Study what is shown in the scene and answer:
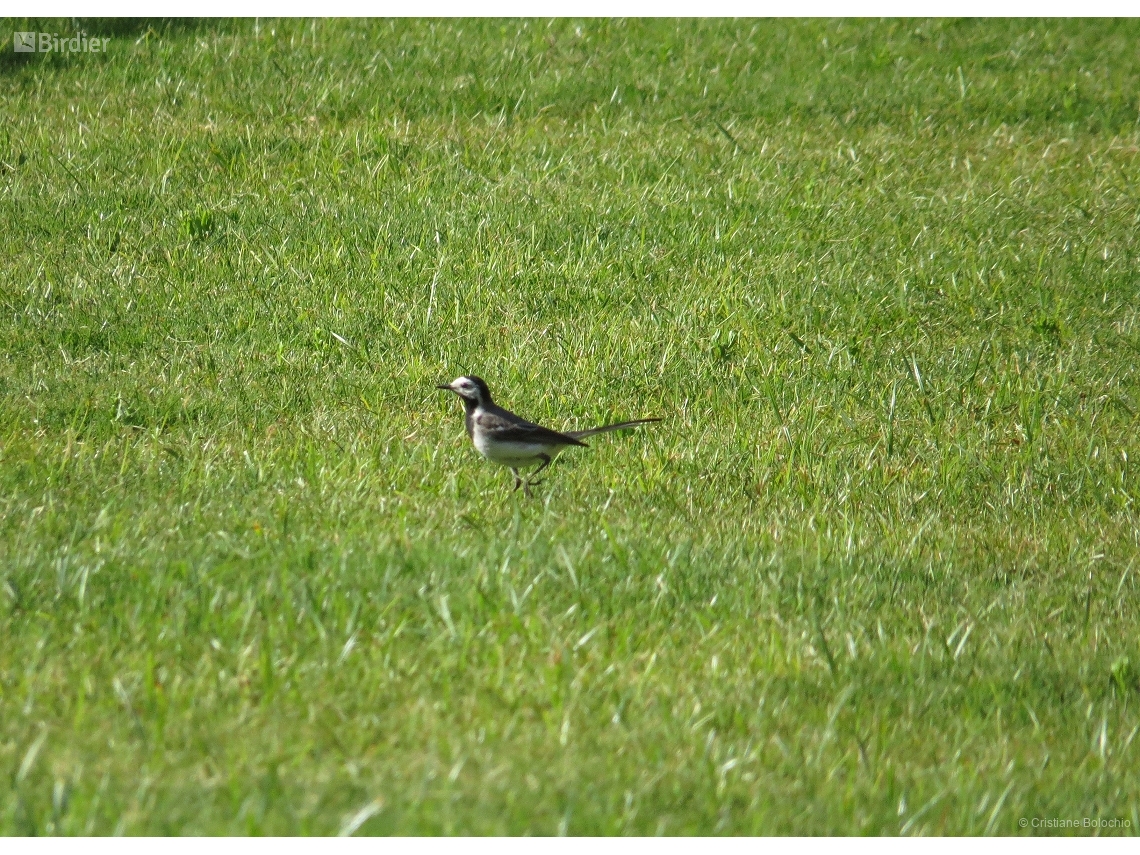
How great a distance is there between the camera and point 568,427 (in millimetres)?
7789

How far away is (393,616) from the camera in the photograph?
506cm

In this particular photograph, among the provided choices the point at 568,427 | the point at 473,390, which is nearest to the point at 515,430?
the point at 473,390

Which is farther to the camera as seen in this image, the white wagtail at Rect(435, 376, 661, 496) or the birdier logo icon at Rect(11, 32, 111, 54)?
the birdier logo icon at Rect(11, 32, 111, 54)

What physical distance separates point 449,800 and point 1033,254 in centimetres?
827

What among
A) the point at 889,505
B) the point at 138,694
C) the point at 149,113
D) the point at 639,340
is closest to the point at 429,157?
the point at 149,113

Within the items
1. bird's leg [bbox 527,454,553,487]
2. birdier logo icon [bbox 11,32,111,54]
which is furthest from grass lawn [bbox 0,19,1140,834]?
birdier logo icon [bbox 11,32,111,54]

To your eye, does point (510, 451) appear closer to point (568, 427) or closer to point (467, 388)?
point (467, 388)

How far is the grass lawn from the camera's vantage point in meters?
4.34

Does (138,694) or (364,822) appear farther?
(138,694)

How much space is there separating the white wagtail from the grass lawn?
0.24 metres

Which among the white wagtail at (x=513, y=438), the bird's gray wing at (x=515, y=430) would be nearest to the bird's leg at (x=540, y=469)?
the white wagtail at (x=513, y=438)

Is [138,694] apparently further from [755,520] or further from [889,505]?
[889,505]

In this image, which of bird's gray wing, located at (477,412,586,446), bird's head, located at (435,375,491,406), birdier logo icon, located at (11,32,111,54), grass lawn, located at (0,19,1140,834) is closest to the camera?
grass lawn, located at (0,19,1140,834)

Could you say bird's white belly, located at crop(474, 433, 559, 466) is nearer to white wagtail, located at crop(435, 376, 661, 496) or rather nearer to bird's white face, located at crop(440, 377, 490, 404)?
white wagtail, located at crop(435, 376, 661, 496)
